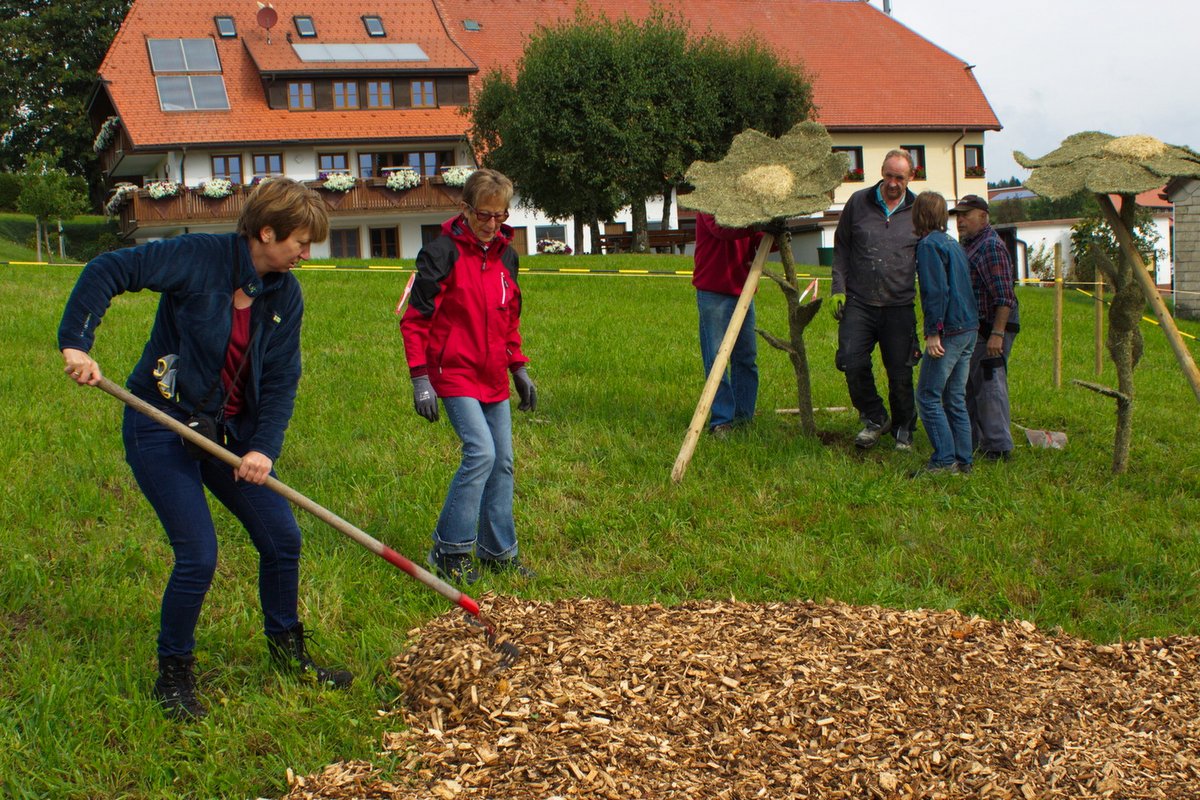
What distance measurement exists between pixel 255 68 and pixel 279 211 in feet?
124

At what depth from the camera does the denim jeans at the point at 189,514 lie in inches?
153

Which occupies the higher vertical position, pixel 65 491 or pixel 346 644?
pixel 65 491

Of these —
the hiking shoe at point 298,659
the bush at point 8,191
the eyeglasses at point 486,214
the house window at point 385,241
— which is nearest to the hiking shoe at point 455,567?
the hiking shoe at point 298,659

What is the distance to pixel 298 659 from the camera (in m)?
4.52

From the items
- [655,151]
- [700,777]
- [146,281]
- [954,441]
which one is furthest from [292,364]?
[655,151]

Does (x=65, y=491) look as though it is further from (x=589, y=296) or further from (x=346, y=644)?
(x=589, y=296)

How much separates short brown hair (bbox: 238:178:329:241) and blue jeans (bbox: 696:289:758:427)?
15.4 ft

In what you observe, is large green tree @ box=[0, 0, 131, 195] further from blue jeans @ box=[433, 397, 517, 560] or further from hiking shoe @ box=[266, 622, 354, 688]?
hiking shoe @ box=[266, 622, 354, 688]

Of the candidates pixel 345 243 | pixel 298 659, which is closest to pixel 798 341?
pixel 298 659

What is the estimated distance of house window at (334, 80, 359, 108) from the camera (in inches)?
1517

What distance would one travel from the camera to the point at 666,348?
12383 millimetres

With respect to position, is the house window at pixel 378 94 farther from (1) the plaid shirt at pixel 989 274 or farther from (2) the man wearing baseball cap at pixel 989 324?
(1) the plaid shirt at pixel 989 274

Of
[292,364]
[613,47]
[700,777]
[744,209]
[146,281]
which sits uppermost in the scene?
[613,47]

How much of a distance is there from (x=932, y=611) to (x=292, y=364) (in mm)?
3067
